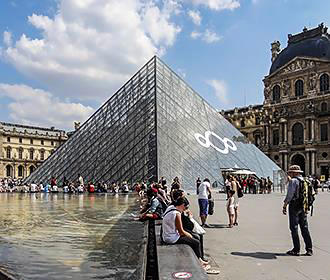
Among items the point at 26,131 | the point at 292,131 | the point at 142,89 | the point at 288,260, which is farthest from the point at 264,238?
the point at 26,131

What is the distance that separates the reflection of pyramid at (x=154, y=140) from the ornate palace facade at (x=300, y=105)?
2527 centimetres

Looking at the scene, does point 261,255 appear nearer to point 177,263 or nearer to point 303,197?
point 303,197

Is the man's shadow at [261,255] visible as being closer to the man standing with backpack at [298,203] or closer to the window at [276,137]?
the man standing with backpack at [298,203]

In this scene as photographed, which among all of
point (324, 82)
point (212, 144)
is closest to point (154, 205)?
point (212, 144)

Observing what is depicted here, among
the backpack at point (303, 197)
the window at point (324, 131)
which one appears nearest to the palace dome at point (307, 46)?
the window at point (324, 131)

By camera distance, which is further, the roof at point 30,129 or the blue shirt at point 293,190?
the roof at point 30,129

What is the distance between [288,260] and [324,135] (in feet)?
166

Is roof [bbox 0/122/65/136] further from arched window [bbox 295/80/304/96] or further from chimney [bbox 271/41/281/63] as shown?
arched window [bbox 295/80/304/96]

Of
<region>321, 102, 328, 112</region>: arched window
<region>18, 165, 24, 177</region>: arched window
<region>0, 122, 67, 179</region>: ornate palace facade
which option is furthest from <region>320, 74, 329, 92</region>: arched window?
<region>18, 165, 24, 177</region>: arched window

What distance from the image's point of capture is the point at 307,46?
55.6 metres

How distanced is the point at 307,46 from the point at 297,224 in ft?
182

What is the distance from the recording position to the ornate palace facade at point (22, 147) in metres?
77.8

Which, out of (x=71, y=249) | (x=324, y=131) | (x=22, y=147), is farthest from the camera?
(x=22, y=147)

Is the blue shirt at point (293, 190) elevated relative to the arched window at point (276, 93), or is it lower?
lower
